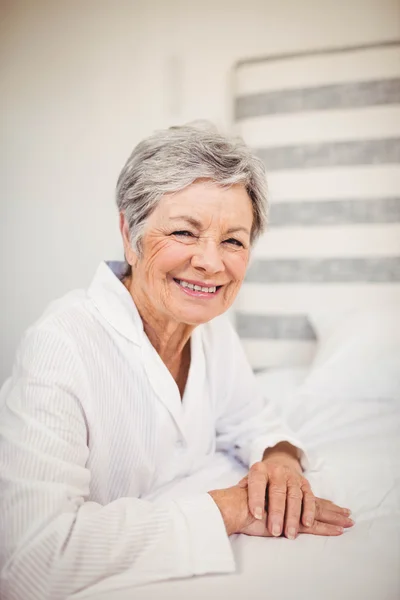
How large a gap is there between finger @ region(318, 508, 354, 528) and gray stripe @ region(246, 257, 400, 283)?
1.14 m

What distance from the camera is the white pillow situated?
164cm

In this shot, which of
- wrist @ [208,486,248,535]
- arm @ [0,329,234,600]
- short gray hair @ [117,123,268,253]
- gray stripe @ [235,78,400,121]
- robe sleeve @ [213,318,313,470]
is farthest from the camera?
gray stripe @ [235,78,400,121]

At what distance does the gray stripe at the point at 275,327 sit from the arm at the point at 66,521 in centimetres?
125

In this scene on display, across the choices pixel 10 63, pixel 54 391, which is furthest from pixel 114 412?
pixel 10 63

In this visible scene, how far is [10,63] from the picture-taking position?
4.34ft

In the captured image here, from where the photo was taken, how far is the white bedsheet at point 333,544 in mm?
685

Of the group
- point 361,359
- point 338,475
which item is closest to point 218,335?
point 338,475

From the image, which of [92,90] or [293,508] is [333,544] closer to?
[293,508]

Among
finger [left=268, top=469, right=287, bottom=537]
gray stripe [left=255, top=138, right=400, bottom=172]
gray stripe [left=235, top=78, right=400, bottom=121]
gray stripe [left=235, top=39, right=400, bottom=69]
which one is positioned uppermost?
gray stripe [left=235, top=39, right=400, bottom=69]

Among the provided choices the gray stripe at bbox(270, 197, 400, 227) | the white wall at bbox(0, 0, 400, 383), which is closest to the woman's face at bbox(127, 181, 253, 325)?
the white wall at bbox(0, 0, 400, 383)

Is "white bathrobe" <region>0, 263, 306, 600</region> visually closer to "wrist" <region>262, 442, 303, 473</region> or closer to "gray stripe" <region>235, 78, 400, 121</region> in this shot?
"wrist" <region>262, 442, 303, 473</region>

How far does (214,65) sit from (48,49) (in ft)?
2.06

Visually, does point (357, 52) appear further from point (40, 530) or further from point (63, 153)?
point (40, 530)

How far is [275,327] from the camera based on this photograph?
1996mm
